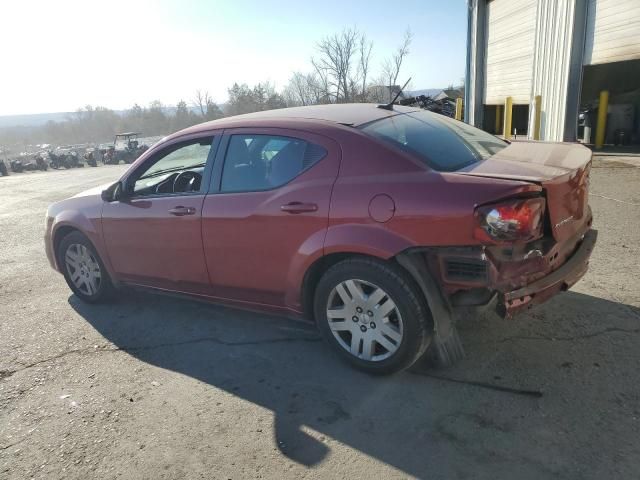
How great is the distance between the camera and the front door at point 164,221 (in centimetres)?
370

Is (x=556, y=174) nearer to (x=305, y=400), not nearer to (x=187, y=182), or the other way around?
(x=305, y=400)

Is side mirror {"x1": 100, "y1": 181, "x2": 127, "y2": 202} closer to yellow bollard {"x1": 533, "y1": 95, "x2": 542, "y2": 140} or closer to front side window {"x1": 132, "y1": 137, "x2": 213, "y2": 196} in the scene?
front side window {"x1": 132, "y1": 137, "x2": 213, "y2": 196}

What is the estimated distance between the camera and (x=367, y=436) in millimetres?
2566

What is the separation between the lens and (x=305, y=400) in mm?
2924

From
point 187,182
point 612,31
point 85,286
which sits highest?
point 612,31

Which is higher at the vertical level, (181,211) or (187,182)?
(187,182)

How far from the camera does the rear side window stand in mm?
3211

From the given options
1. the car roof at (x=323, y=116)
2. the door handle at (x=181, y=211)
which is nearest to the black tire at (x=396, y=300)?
the car roof at (x=323, y=116)

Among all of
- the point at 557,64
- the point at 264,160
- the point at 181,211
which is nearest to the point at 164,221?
the point at 181,211

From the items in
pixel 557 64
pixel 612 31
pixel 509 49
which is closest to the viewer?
pixel 612 31

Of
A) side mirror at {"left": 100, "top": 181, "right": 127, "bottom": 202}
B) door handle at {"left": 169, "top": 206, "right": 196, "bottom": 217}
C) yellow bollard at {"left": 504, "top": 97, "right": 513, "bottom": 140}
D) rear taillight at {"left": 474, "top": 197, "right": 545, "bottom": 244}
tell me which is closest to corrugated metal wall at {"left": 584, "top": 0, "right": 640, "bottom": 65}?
yellow bollard at {"left": 504, "top": 97, "right": 513, "bottom": 140}

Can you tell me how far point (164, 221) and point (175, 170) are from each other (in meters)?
0.78

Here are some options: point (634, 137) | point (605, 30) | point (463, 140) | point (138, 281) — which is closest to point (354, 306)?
point (463, 140)

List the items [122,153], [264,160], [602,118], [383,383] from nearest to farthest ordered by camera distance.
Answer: [383,383]
[264,160]
[602,118]
[122,153]
